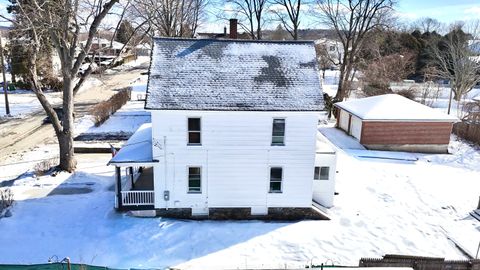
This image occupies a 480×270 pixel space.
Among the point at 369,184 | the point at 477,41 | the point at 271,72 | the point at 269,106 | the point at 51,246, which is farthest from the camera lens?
the point at 477,41

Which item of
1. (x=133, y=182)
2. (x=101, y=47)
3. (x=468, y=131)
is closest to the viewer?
(x=133, y=182)

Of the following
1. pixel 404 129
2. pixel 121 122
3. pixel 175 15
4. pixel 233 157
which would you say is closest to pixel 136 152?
pixel 233 157

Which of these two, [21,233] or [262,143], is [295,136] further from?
[21,233]

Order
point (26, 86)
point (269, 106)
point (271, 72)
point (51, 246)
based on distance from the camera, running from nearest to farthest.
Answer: point (51, 246) → point (269, 106) → point (271, 72) → point (26, 86)

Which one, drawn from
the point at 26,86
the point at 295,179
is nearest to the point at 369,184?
the point at 295,179

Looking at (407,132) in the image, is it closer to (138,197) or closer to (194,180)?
(194,180)

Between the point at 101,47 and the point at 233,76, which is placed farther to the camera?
the point at 101,47

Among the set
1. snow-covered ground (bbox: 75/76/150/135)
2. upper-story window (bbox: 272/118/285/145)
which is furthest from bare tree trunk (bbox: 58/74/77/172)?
upper-story window (bbox: 272/118/285/145)
